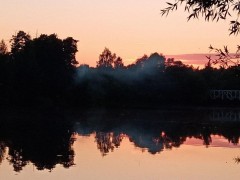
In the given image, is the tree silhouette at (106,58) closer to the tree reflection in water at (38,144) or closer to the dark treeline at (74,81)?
the dark treeline at (74,81)

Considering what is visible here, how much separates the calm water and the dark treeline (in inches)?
768

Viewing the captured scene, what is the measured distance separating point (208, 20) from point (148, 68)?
251 feet

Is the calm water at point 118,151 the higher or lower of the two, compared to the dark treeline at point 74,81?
lower

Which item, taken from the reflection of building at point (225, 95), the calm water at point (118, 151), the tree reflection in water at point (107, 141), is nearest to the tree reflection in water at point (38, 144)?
the calm water at point (118, 151)

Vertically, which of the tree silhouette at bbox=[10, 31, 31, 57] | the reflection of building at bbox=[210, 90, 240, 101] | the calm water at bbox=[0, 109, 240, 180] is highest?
the tree silhouette at bbox=[10, 31, 31, 57]

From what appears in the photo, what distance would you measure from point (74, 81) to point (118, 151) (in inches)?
1633

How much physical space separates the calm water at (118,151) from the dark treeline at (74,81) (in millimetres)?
19499

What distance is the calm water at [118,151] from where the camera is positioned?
58.7 feet

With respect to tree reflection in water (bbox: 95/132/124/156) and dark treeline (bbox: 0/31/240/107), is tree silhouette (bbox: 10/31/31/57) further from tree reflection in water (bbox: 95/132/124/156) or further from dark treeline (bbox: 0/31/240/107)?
tree reflection in water (bbox: 95/132/124/156)

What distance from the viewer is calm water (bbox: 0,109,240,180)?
1791 cm

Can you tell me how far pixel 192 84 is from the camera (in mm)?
71688

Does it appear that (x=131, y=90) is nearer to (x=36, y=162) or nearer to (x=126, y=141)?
(x=126, y=141)

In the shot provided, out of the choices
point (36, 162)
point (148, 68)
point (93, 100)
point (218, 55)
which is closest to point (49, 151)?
Result: point (36, 162)

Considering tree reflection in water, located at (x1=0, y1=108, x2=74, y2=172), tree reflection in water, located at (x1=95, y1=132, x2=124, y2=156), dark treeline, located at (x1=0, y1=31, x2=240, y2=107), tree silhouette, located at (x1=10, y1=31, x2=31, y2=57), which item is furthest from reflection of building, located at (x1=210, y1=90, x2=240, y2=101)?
tree reflection in water, located at (x1=95, y1=132, x2=124, y2=156)
